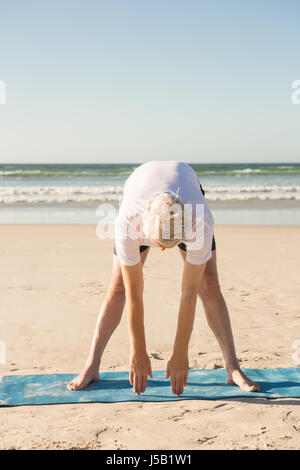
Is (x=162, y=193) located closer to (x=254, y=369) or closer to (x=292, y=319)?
(x=254, y=369)

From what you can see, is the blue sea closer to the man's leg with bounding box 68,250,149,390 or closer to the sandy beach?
the sandy beach

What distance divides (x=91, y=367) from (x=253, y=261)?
15.5 feet

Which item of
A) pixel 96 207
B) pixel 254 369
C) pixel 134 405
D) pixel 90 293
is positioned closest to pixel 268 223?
pixel 96 207

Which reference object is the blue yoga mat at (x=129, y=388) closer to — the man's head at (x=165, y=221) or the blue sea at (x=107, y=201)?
the man's head at (x=165, y=221)

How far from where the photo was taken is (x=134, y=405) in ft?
10.3

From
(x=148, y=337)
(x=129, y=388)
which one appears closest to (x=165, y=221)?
(x=129, y=388)

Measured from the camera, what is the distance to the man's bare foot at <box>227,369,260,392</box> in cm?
332

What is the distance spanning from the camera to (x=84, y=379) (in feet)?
11.1

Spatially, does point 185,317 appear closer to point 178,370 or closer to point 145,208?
point 178,370

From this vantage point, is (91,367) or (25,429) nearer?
(25,429)

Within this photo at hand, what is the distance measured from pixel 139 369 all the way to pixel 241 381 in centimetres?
78

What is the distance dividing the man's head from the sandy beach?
1.06m

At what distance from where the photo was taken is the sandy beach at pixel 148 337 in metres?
2.76

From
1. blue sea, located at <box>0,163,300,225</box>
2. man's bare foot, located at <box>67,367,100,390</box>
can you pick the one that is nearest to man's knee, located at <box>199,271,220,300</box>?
man's bare foot, located at <box>67,367,100,390</box>
